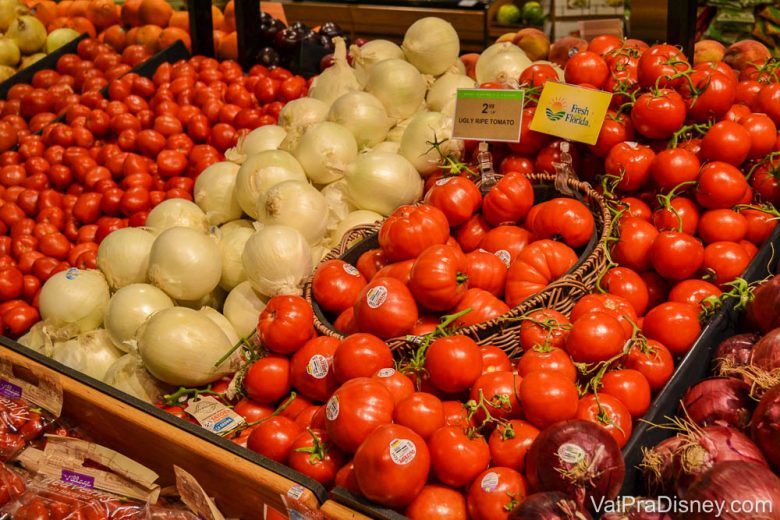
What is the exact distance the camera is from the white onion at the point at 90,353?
2.31 meters

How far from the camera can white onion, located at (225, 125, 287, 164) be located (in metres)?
2.92

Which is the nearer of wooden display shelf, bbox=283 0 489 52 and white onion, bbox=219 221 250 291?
white onion, bbox=219 221 250 291

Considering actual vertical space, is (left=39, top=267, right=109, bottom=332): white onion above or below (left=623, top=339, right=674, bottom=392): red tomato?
below

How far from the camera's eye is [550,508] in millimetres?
1180

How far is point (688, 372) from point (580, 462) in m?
0.55

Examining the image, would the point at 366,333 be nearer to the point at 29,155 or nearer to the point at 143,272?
the point at 143,272

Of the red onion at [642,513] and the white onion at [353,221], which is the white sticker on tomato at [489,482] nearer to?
the red onion at [642,513]

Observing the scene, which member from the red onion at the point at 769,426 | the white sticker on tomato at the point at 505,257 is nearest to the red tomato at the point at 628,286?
the white sticker on tomato at the point at 505,257

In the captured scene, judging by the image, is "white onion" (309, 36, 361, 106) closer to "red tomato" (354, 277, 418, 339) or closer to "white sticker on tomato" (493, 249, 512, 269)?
"white sticker on tomato" (493, 249, 512, 269)

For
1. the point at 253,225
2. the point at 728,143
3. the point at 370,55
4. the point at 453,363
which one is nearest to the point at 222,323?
the point at 253,225

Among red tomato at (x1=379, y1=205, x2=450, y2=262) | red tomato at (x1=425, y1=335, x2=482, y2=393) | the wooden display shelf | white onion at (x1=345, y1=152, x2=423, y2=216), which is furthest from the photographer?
the wooden display shelf

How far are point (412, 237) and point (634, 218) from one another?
2.20 ft

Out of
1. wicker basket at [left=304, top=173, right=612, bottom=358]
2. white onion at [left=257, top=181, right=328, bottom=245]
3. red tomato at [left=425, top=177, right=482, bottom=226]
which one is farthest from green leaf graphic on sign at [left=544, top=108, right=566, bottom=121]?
white onion at [left=257, top=181, right=328, bottom=245]

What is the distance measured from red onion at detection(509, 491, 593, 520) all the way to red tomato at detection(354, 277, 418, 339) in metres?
0.71
